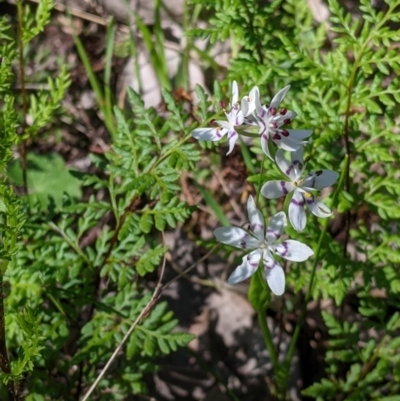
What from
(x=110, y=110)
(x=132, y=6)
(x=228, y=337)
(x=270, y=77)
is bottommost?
(x=228, y=337)

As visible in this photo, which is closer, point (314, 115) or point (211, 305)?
point (314, 115)

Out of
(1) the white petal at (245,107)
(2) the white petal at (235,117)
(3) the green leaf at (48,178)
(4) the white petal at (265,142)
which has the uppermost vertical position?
(1) the white petal at (245,107)

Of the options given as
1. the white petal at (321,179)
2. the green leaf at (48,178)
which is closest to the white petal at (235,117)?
the white petal at (321,179)

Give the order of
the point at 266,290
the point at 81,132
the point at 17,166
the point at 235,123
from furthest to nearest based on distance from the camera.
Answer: the point at 81,132 → the point at 17,166 → the point at 266,290 → the point at 235,123

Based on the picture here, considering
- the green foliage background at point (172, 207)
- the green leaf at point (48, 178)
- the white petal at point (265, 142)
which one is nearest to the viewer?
the white petal at point (265, 142)

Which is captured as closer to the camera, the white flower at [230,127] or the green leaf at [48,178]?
the white flower at [230,127]

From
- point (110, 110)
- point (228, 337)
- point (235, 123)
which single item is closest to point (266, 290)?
point (235, 123)

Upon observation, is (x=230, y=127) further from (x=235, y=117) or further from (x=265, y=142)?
(x=265, y=142)

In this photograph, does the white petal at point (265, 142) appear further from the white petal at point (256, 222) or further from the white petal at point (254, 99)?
the white petal at point (256, 222)

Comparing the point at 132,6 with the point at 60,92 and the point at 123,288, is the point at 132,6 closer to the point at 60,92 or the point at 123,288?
the point at 60,92
